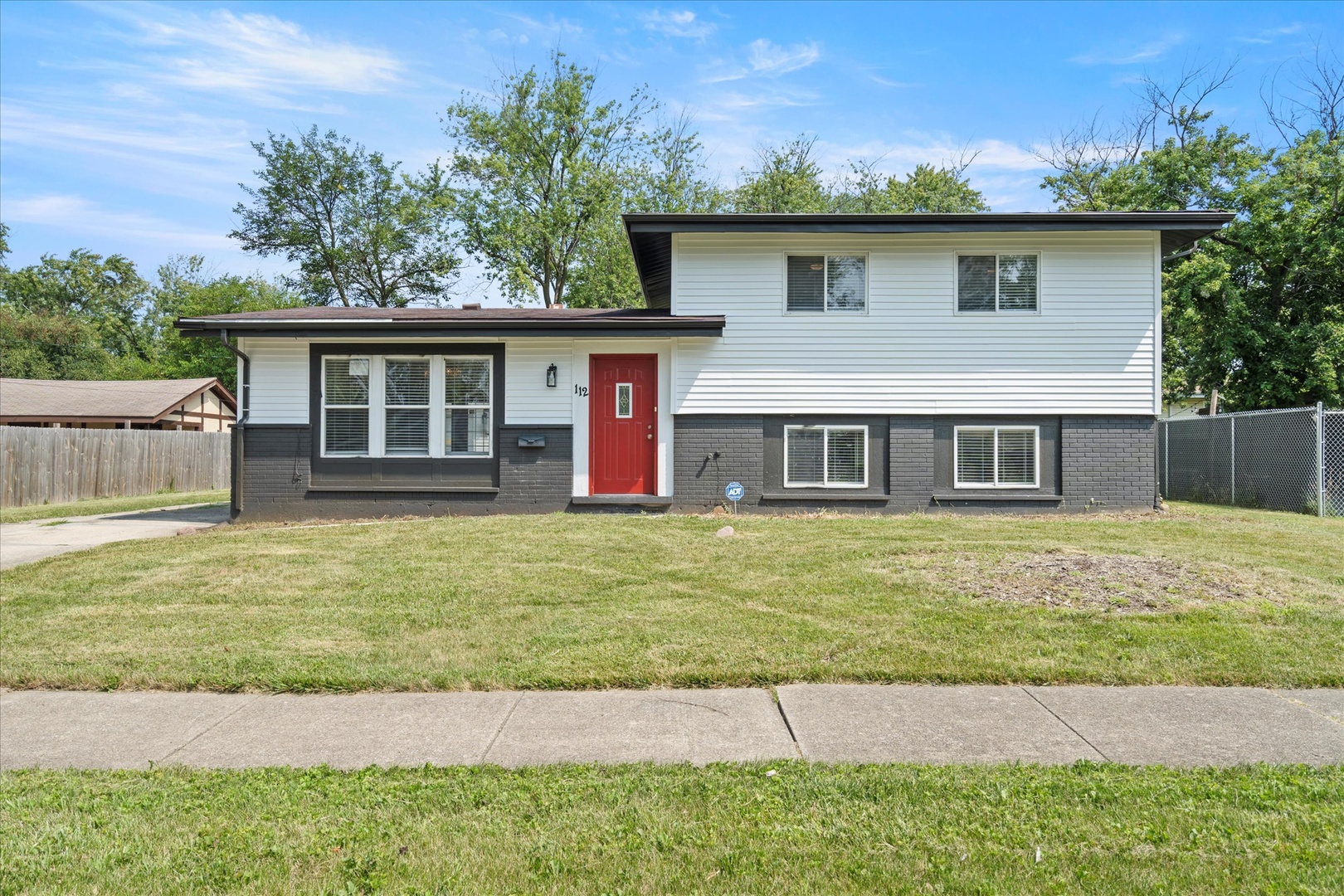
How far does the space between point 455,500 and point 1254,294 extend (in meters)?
20.0

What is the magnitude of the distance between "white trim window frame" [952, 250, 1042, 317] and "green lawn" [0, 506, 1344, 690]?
182 inches

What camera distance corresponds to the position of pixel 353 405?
1419cm

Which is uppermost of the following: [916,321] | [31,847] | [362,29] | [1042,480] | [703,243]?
[362,29]

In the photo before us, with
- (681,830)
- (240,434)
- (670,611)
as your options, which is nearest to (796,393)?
(670,611)

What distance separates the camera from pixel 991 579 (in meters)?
7.70

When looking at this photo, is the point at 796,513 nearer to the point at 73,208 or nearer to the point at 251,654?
the point at 251,654

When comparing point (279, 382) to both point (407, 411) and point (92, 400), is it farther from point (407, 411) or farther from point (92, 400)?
point (92, 400)

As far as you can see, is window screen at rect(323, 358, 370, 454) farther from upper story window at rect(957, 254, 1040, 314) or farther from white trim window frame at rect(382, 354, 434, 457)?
upper story window at rect(957, 254, 1040, 314)

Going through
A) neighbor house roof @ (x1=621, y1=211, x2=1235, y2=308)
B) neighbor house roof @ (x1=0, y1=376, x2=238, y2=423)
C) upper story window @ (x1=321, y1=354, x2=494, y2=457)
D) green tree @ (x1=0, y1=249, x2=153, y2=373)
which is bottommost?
upper story window @ (x1=321, y1=354, x2=494, y2=457)

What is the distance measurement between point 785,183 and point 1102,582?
3100cm

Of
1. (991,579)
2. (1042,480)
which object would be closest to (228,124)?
(1042,480)

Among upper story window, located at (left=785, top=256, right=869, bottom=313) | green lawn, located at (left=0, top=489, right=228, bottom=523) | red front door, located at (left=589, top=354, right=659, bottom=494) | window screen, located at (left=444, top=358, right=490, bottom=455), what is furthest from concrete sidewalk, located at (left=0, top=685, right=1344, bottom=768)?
green lawn, located at (left=0, top=489, right=228, bottom=523)

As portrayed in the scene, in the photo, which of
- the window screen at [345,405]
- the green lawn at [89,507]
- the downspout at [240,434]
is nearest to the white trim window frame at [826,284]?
the window screen at [345,405]

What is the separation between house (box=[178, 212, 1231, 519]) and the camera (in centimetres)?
1399
